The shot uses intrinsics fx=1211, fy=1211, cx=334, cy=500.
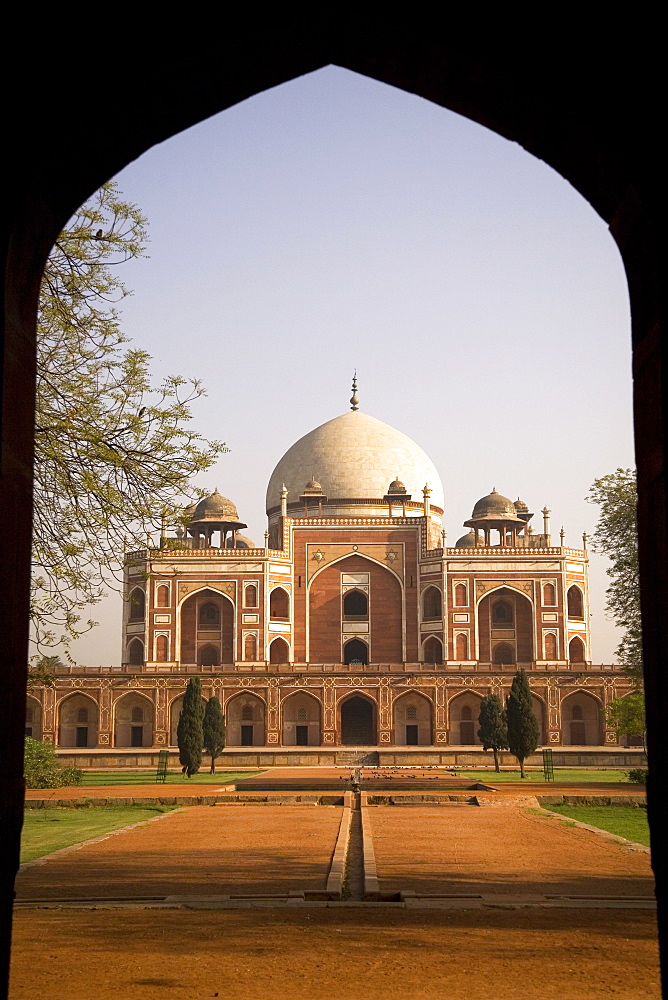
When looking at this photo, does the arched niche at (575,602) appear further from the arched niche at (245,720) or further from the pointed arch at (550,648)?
the arched niche at (245,720)

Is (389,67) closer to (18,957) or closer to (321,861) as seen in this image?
(18,957)

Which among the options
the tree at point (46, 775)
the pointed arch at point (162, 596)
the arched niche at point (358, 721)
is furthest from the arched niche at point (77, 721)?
the tree at point (46, 775)

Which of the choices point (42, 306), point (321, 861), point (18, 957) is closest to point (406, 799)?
point (321, 861)

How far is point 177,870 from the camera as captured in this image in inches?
373

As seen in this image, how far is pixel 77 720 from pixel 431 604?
11.8m

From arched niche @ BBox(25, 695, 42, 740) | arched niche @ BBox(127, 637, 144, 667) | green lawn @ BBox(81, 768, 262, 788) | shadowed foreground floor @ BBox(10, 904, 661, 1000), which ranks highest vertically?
arched niche @ BBox(127, 637, 144, 667)

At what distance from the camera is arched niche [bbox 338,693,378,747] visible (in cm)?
3638

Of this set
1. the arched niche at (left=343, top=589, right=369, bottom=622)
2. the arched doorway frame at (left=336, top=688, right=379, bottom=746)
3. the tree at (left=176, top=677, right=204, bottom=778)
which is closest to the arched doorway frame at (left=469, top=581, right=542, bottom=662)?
the arched niche at (left=343, top=589, right=369, bottom=622)

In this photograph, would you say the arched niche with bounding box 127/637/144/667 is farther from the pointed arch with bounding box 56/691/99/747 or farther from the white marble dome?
the white marble dome

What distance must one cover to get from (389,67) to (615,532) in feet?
49.3

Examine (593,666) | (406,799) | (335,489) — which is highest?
(335,489)

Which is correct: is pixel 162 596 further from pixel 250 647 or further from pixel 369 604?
pixel 369 604

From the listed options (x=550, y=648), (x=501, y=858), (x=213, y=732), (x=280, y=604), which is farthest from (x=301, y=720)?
(x=501, y=858)

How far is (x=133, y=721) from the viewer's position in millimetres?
36344
